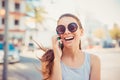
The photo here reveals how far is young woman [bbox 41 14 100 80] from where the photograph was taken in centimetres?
225

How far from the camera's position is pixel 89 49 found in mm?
2357

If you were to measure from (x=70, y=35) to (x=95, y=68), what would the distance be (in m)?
0.32

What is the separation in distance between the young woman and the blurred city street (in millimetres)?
65

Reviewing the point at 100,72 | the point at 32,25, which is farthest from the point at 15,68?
the point at 100,72

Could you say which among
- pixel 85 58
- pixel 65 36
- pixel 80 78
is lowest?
pixel 80 78

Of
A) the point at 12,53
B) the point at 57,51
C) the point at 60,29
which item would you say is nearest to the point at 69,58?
the point at 57,51

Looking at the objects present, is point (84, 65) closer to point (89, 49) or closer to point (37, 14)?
point (89, 49)

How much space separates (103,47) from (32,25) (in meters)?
0.62

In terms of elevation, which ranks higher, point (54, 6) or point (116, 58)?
point (54, 6)

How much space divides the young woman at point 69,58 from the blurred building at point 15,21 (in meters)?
0.30

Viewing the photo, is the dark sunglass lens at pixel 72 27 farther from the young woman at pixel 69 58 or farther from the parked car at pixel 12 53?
the parked car at pixel 12 53

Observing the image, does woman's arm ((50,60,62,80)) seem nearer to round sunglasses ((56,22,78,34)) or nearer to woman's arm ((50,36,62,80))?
woman's arm ((50,36,62,80))

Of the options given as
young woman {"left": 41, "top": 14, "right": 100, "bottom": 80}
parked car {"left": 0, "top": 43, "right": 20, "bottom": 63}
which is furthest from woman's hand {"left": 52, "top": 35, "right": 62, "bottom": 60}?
parked car {"left": 0, "top": 43, "right": 20, "bottom": 63}

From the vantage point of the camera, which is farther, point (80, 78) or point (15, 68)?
point (15, 68)
